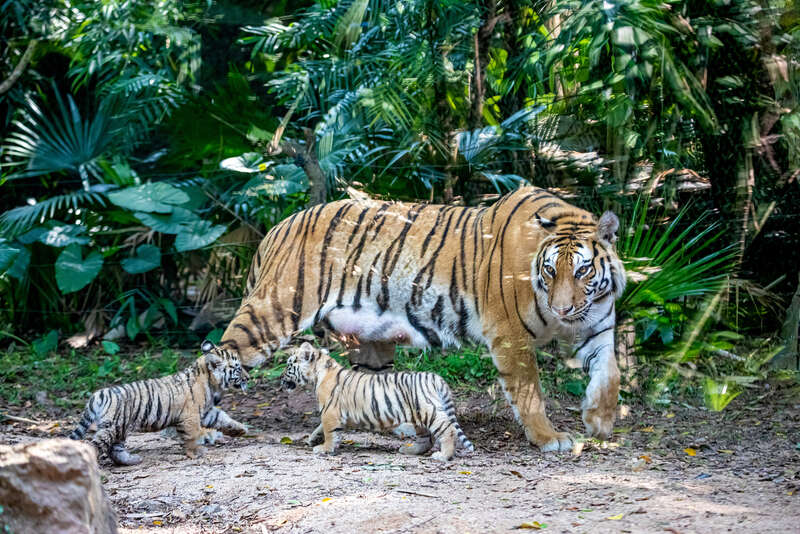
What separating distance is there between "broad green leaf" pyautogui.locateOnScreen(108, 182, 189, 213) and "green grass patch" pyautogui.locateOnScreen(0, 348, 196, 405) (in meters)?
1.24

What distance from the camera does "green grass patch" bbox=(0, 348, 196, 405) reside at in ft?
20.7

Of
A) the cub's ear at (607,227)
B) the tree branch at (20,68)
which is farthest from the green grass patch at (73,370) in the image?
the cub's ear at (607,227)

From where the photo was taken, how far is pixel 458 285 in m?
4.91

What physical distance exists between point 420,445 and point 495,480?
701mm

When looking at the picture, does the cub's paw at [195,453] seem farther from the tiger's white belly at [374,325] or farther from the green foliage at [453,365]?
the green foliage at [453,365]

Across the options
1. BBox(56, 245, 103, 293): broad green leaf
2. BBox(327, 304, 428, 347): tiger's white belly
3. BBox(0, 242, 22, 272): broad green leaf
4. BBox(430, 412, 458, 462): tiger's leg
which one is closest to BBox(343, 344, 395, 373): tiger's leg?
BBox(327, 304, 428, 347): tiger's white belly

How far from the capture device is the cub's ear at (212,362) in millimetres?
4809

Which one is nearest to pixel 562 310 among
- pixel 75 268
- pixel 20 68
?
pixel 75 268

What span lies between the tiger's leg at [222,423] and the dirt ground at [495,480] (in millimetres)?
92

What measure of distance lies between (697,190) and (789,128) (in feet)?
2.09

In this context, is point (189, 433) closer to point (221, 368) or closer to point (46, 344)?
point (221, 368)

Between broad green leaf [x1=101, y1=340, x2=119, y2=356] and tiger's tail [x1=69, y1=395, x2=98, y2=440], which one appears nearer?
tiger's tail [x1=69, y1=395, x2=98, y2=440]

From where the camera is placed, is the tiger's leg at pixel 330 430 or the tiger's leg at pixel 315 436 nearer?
the tiger's leg at pixel 330 430

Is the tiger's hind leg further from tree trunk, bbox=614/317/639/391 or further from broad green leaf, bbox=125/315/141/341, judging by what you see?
broad green leaf, bbox=125/315/141/341
